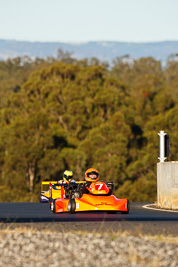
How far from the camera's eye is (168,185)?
92.7ft

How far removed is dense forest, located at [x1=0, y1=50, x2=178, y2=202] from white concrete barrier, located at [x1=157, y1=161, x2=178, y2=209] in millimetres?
39286

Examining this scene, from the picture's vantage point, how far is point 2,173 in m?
79.7

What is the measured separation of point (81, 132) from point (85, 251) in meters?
71.0

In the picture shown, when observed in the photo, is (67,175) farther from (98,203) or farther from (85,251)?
(85,251)

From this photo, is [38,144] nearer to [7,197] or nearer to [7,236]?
[7,197]

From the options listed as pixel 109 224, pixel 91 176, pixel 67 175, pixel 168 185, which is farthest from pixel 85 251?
pixel 67 175

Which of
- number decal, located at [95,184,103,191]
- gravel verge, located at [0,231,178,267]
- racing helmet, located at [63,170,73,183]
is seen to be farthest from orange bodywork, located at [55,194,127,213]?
gravel verge, located at [0,231,178,267]

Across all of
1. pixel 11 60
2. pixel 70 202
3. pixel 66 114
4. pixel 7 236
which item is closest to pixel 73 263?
pixel 7 236

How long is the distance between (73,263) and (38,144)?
6470 centimetres

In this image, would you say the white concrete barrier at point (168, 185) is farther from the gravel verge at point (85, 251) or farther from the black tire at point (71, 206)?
the gravel verge at point (85, 251)

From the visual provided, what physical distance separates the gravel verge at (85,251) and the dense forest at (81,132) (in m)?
54.8

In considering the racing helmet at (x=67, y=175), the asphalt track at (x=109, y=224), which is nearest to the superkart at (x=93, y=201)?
the asphalt track at (x=109, y=224)

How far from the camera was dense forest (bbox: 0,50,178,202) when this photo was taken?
74.5 meters

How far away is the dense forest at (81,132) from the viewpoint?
7450cm
